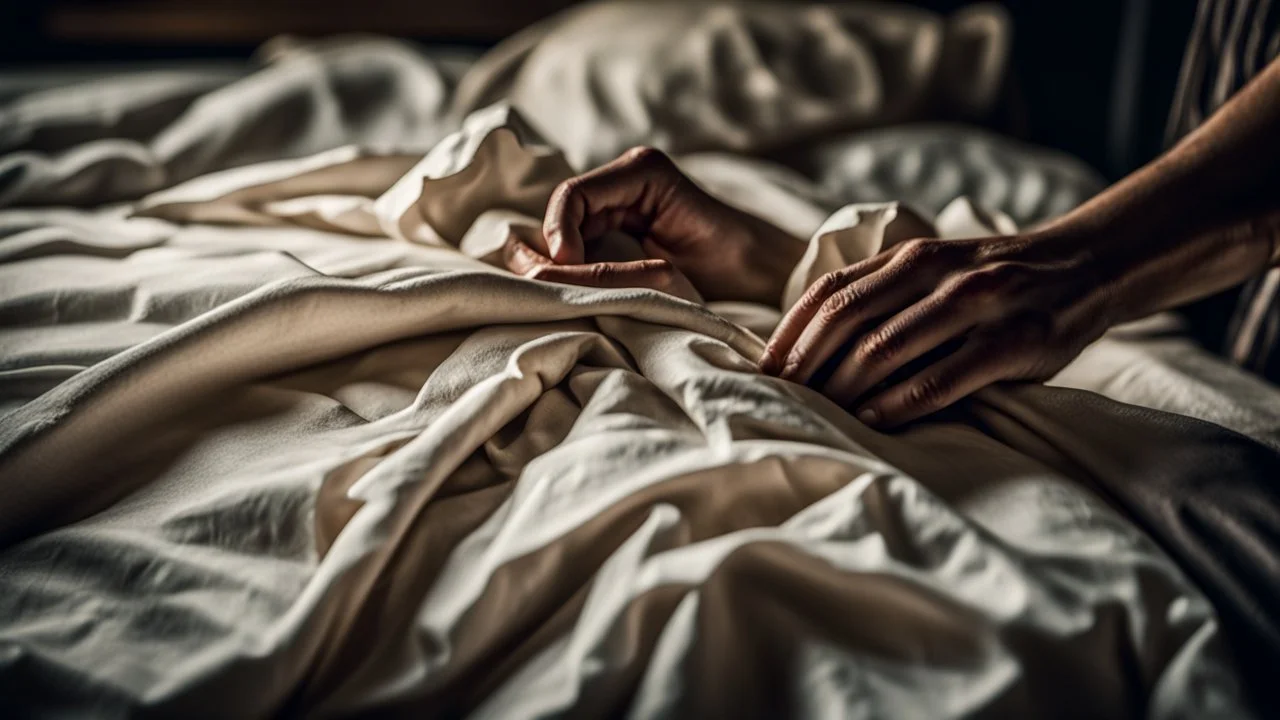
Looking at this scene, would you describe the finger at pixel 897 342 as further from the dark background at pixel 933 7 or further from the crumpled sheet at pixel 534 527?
the dark background at pixel 933 7

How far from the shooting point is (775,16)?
112 centimetres

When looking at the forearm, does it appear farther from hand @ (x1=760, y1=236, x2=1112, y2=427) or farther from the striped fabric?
the striped fabric

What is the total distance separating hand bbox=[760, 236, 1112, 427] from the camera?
19.0 inches

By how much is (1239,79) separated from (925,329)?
66 centimetres

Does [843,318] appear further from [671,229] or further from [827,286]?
[671,229]

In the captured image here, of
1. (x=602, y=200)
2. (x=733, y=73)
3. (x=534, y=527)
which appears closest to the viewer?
(x=534, y=527)

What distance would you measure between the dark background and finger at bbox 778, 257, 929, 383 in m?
0.88

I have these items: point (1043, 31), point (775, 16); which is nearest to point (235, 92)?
point (775, 16)

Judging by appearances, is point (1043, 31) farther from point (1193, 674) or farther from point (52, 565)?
point (52, 565)

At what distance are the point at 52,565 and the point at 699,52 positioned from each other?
33.5 inches

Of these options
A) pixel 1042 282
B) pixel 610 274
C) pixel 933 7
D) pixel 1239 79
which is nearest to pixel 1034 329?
pixel 1042 282

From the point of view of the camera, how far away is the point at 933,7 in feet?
→ 5.17

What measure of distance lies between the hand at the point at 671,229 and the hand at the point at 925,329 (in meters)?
0.11

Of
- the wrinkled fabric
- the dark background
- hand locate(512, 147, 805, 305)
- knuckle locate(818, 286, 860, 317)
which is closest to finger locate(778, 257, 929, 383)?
knuckle locate(818, 286, 860, 317)
